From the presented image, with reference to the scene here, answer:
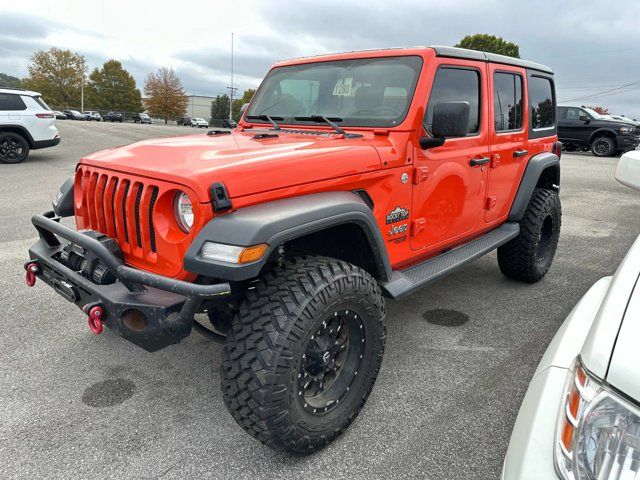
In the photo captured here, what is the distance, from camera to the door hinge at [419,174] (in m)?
2.76

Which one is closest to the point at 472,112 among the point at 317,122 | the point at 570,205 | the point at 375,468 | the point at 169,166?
the point at 317,122

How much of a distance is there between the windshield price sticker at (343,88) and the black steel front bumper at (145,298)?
5.81 ft

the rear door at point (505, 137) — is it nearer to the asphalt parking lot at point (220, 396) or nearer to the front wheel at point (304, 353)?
the asphalt parking lot at point (220, 396)

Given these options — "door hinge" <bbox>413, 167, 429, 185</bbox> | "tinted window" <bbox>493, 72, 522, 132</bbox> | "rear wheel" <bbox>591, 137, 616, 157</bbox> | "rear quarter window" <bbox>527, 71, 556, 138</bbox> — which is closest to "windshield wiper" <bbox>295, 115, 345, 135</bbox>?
"door hinge" <bbox>413, 167, 429, 185</bbox>

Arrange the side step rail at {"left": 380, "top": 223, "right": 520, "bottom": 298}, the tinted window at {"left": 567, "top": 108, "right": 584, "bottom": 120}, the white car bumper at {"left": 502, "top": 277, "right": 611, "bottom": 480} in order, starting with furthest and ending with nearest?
the tinted window at {"left": 567, "top": 108, "right": 584, "bottom": 120}, the side step rail at {"left": 380, "top": 223, "right": 520, "bottom": 298}, the white car bumper at {"left": 502, "top": 277, "right": 611, "bottom": 480}

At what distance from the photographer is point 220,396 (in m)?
2.63

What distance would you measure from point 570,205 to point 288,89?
714 cm

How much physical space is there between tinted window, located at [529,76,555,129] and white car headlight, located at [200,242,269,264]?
327cm

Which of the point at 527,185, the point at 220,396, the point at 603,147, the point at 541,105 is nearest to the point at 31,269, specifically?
the point at 220,396

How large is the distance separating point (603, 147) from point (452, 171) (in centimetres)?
1715

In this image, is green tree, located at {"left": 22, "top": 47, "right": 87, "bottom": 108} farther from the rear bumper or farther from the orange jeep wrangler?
the orange jeep wrangler

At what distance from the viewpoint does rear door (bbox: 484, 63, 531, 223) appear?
357cm

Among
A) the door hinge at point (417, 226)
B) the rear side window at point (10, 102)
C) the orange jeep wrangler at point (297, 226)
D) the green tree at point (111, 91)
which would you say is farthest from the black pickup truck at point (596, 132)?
the green tree at point (111, 91)

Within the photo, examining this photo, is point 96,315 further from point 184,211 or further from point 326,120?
point 326,120
